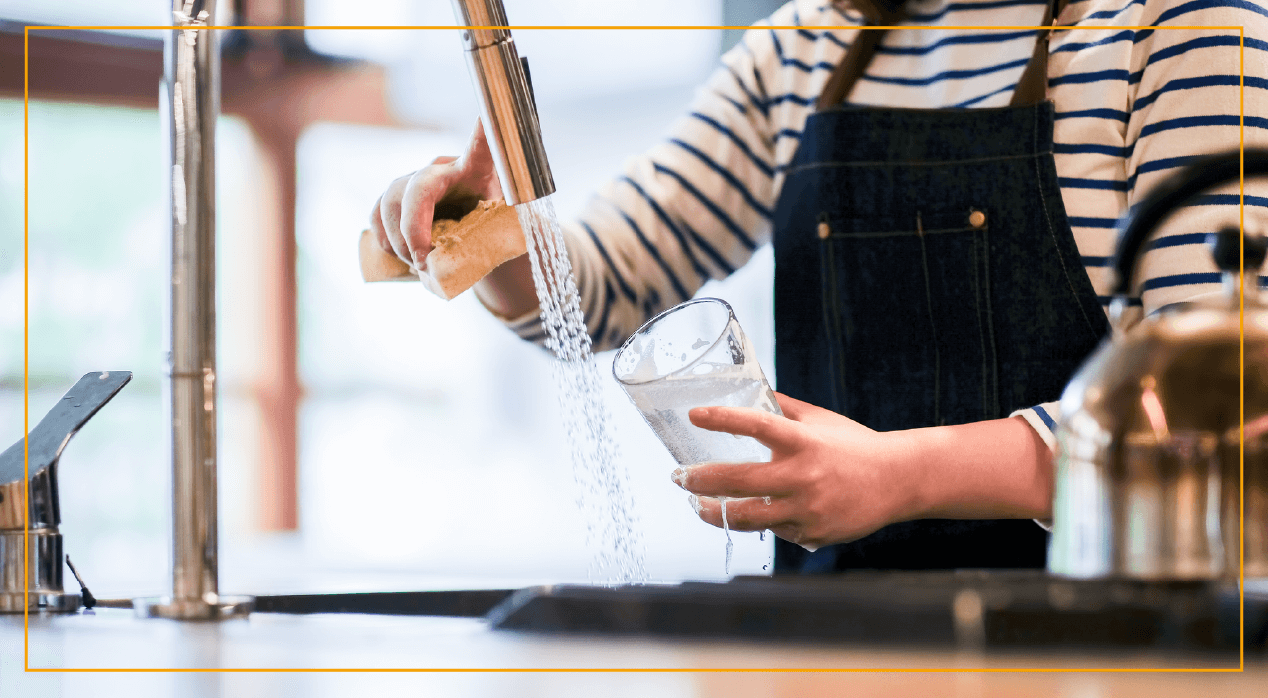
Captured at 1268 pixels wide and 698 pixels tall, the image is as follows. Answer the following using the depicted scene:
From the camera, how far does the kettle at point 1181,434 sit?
12.7 inches

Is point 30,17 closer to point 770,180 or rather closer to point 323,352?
point 323,352

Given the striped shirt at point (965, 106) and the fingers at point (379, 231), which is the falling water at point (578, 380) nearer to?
the fingers at point (379, 231)

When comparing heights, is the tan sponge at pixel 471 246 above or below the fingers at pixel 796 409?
above

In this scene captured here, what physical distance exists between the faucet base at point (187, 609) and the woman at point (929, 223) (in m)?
0.29

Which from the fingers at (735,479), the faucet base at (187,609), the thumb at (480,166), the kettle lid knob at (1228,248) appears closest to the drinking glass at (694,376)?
the fingers at (735,479)

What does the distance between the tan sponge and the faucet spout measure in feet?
0.45

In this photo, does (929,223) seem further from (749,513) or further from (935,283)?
(749,513)

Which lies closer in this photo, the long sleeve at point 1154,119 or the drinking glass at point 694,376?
the drinking glass at point 694,376

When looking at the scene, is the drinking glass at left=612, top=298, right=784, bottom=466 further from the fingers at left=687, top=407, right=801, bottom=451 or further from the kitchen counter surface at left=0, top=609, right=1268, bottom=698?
the kitchen counter surface at left=0, top=609, right=1268, bottom=698

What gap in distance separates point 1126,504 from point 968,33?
778 mm

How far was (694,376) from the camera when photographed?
26.1 inches

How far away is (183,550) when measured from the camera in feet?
2.12

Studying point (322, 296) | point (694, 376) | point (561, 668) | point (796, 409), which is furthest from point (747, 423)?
point (322, 296)

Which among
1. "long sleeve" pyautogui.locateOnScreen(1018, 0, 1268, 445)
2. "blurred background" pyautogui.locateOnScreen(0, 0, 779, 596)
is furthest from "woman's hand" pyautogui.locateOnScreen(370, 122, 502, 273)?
"blurred background" pyautogui.locateOnScreen(0, 0, 779, 596)
